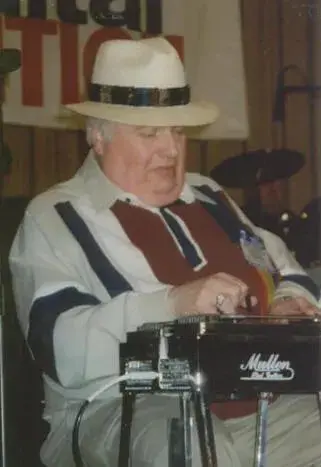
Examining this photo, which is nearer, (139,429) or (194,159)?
(139,429)

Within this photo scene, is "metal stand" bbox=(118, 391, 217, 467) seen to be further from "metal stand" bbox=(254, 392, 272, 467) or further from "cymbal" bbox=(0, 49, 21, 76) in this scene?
"cymbal" bbox=(0, 49, 21, 76)

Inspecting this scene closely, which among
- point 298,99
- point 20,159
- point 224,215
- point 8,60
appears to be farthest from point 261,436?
point 298,99

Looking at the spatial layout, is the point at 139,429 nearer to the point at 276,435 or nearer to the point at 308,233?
the point at 276,435

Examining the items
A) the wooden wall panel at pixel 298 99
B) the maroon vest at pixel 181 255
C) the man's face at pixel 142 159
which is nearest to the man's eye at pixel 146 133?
the man's face at pixel 142 159

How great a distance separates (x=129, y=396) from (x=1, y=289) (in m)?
0.27

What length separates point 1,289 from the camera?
4.66 feet

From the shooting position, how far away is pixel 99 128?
5.20 feet

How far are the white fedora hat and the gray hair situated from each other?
0.03 m

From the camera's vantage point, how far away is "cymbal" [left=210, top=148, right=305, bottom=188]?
1.86 m

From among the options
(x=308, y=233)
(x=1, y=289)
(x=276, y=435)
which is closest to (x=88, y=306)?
(x=1, y=289)

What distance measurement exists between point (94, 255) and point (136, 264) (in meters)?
0.07

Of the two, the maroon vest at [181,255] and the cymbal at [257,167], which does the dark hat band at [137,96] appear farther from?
the cymbal at [257,167]

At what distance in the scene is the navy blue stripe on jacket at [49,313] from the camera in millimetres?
1397

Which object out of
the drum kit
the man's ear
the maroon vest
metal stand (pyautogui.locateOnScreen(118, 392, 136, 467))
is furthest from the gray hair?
metal stand (pyautogui.locateOnScreen(118, 392, 136, 467))
